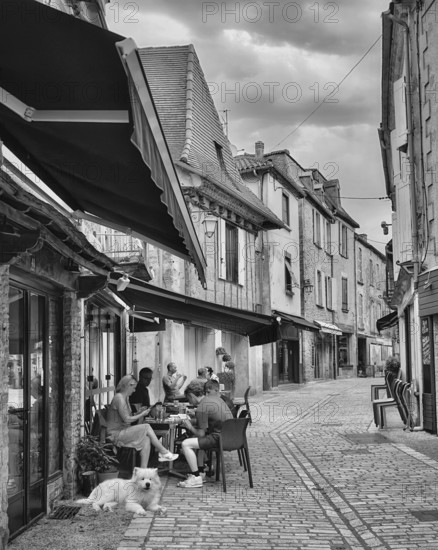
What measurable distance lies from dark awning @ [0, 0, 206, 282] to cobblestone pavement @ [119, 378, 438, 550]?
101 inches

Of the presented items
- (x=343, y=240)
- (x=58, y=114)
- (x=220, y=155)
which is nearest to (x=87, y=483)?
(x=58, y=114)

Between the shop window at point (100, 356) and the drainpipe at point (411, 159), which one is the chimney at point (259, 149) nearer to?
the drainpipe at point (411, 159)

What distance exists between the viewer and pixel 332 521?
6977 millimetres

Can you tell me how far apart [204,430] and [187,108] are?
14509 mm

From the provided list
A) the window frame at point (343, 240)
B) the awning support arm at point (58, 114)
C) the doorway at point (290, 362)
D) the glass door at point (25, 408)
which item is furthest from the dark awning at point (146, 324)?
the window frame at point (343, 240)

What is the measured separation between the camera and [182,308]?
38.5 ft

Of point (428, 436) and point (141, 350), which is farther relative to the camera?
point (141, 350)

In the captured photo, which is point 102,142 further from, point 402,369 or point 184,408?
point 402,369

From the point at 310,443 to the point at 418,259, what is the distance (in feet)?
14.5

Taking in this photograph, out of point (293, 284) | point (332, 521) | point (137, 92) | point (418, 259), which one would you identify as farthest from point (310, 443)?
point (293, 284)

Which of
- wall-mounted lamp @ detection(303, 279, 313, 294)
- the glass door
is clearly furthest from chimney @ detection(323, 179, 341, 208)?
the glass door

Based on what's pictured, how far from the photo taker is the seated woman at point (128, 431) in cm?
904

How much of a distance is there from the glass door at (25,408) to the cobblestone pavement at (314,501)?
3.19 ft

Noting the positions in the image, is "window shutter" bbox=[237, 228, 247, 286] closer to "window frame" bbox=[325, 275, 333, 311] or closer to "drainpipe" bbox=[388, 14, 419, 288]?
"drainpipe" bbox=[388, 14, 419, 288]
